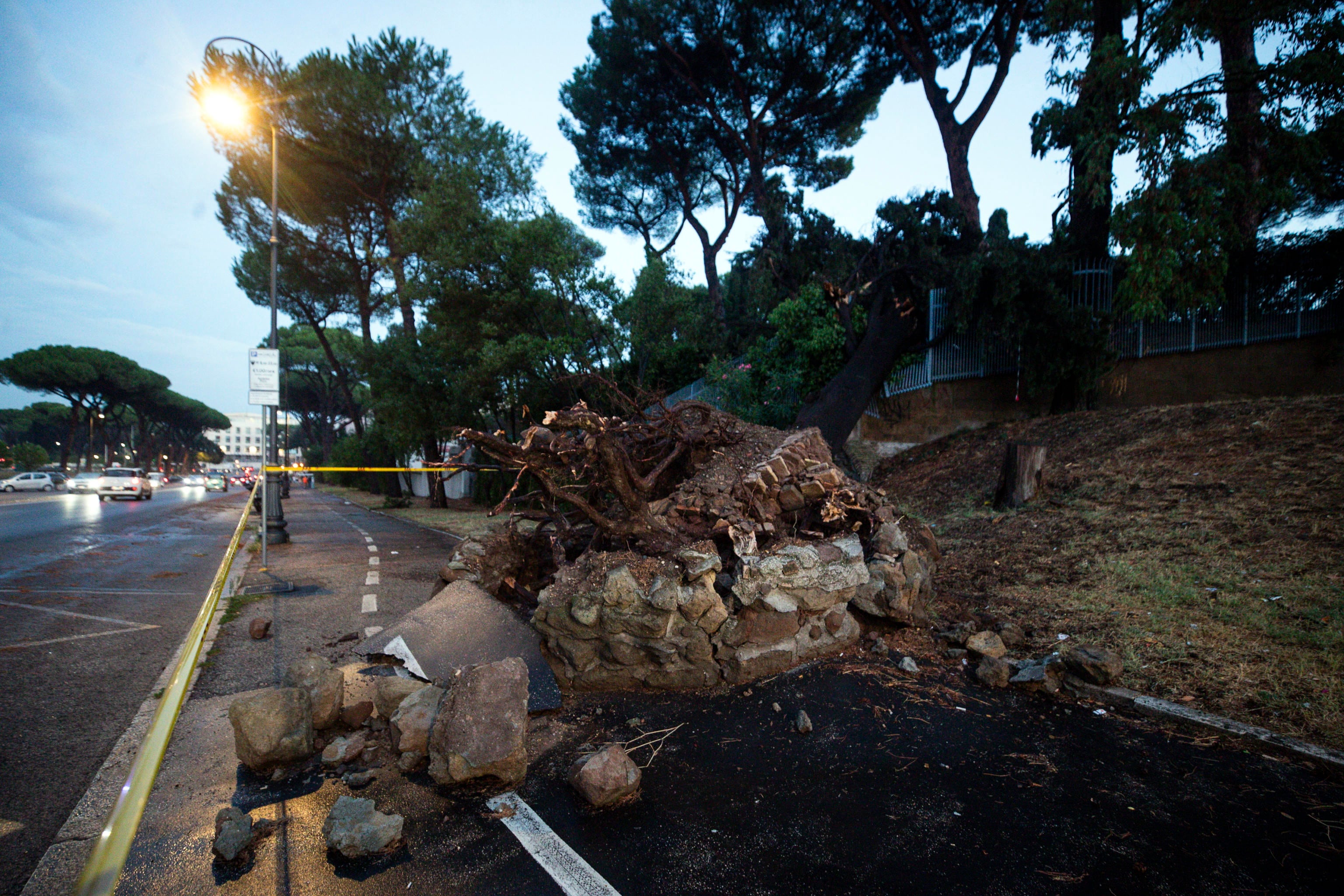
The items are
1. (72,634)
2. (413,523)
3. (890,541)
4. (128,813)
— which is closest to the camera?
(128,813)

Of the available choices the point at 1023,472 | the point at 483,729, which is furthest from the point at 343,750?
the point at 1023,472

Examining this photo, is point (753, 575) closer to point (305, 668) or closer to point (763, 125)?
point (305, 668)

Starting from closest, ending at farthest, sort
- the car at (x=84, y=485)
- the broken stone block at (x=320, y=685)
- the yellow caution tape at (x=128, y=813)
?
the yellow caution tape at (x=128, y=813), the broken stone block at (x=320, y=685), the car at (x=84, y=485)

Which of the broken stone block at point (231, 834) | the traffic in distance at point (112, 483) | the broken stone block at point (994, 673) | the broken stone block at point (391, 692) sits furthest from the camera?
the traffic in distance at point (112, 483)

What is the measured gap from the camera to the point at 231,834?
2.34 metres

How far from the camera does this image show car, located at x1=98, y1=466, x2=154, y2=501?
25.5m

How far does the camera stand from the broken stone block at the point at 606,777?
8.72 feet

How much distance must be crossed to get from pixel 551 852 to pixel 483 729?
0.70m

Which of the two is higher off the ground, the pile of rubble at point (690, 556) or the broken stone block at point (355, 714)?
the pile of rubble at point (690, 556)

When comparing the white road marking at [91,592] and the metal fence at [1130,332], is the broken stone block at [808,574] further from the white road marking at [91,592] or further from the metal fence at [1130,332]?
the metal fence at [1130,332]

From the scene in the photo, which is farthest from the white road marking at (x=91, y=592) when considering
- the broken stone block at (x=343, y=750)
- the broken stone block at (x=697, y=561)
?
the broken stone block at (x=697, y=561)

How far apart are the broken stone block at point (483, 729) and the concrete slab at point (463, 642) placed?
0.52 meters

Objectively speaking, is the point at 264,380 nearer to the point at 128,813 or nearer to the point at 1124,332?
the point at 128,813

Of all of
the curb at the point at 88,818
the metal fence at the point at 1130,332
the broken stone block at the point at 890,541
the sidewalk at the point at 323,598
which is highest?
the metal fence at the point at 1130,332
